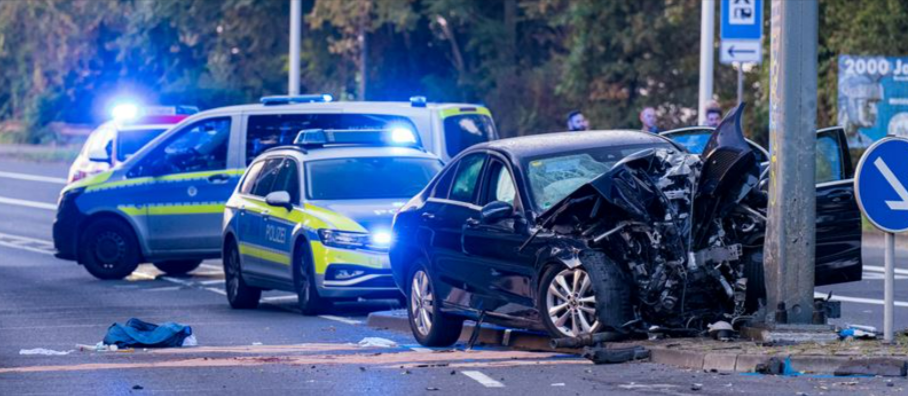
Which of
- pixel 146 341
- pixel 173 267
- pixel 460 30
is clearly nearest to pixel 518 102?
pixel 460 30

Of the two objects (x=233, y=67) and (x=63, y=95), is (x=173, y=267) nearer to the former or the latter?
(x=233, y=67)

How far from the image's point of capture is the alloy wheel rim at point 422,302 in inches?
532

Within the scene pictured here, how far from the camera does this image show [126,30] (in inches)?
2360

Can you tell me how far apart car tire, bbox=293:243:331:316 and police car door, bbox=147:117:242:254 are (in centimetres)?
389

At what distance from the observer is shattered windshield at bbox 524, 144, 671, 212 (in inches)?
490

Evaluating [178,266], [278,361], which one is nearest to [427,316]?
[278,361]

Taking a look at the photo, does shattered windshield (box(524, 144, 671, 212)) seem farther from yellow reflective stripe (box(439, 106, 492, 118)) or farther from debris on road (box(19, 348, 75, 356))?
yellow reflective stripe (box(439, 106, 492, 118))

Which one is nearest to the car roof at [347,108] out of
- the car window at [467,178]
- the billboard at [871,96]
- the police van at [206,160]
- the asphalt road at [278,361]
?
the police van at [206,160]

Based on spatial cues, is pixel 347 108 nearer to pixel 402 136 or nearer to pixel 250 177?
pixel 402 136

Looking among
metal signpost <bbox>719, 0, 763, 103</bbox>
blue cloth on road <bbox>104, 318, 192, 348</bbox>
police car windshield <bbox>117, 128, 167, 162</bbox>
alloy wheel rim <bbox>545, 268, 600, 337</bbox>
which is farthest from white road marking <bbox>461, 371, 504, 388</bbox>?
police car windshield <bbox>117, 128, 167, 162</bbox>

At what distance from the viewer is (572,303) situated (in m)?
11.8

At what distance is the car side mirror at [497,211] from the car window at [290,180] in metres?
4.89

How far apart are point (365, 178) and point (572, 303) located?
19.4ft

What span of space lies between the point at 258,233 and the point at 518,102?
28023 millimetres
